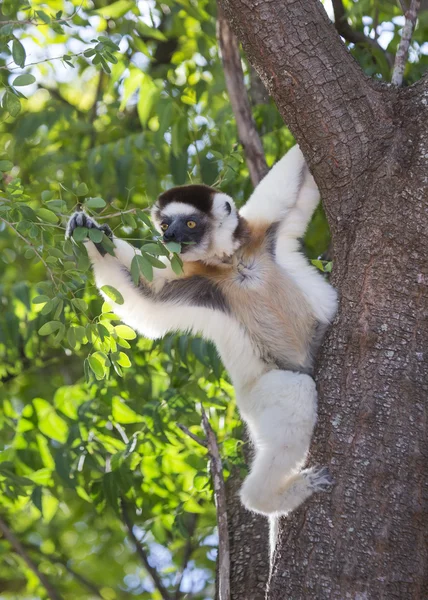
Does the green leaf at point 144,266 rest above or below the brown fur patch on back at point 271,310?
above

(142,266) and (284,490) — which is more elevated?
(142,266)

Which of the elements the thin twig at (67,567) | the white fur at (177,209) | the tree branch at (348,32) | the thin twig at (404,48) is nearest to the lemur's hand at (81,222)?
the white fur at (177,209)

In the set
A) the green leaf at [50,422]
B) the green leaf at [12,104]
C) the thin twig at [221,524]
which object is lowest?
the green leaf at [50,422]

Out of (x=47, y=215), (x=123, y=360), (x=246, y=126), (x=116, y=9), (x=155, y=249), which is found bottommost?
(x=123, y=360)

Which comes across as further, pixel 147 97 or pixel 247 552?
pixel 147 97

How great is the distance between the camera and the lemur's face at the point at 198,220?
4148mm

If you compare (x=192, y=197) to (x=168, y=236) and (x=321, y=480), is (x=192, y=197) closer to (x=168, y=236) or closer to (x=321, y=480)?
(x=168, y=236)

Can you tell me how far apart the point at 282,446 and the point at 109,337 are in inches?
38.8

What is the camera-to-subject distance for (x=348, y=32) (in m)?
5.28

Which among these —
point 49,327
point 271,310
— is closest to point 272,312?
point 271,310

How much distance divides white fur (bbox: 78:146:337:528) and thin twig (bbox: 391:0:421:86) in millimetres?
716

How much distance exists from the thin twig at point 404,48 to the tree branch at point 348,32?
4.12 feet

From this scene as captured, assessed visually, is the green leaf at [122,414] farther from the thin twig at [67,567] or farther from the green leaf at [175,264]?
the thin twig at [67,567]

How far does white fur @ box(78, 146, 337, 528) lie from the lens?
11.6 feet
